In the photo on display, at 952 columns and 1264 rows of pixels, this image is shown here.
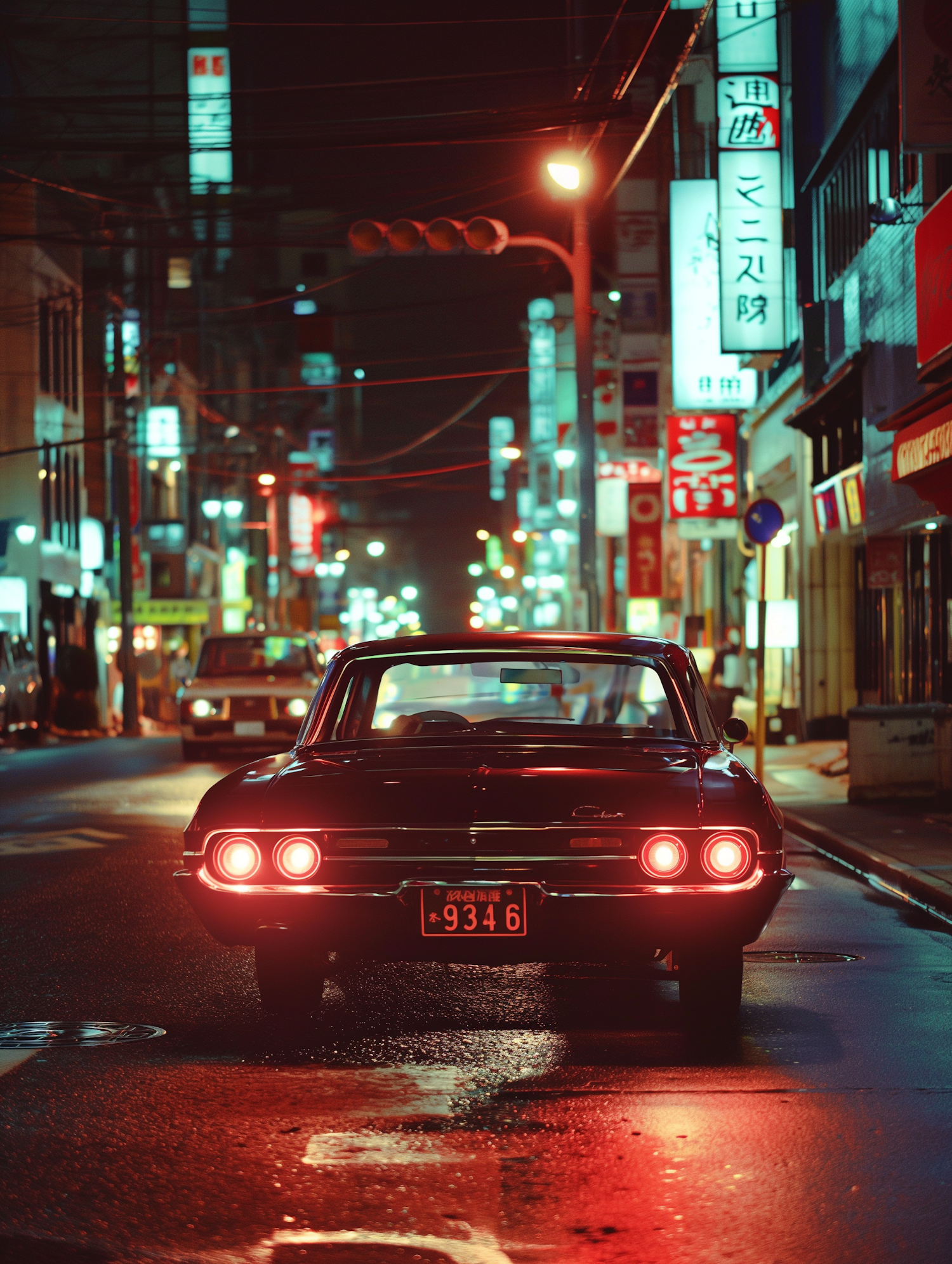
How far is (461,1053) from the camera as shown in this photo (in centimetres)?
568

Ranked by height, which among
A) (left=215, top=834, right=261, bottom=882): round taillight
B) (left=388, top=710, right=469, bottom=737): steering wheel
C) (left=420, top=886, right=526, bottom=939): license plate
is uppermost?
(left=388, top=710, right=469, bottom=737): steering wheel

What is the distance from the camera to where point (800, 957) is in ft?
25.4

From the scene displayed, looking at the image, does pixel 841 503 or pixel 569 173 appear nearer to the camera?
pixel 841 503

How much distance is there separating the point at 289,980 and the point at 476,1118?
4.74ft

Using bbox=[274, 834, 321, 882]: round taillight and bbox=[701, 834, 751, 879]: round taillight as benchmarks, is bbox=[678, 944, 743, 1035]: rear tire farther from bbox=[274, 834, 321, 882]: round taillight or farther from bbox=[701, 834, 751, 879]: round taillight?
bbox=[274, 834, 321, 882]: round taillight

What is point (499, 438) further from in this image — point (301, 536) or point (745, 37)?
point (745, 37)

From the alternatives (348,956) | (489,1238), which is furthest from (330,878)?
(489,1238)

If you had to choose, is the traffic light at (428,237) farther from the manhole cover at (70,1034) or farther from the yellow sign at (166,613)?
the yellow sign at (166,613)

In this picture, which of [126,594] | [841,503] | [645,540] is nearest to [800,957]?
[841,503]

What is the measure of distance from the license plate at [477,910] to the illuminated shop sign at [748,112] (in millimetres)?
20339

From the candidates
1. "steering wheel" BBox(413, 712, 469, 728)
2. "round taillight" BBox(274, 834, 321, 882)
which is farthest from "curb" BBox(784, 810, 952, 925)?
"round taillight" BBox(274, 834, 321, 882)

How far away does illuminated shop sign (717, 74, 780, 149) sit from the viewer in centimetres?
2359

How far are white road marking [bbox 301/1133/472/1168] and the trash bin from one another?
37.0 feet

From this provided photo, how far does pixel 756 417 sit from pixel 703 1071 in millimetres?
26897
